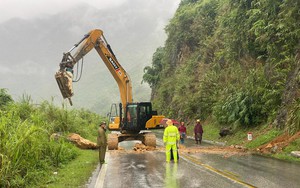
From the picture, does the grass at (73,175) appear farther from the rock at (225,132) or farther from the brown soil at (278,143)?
the rock at (225,132)

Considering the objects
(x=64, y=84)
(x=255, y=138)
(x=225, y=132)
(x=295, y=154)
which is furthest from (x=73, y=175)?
(x=225, y=132)

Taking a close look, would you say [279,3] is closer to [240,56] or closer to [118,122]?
[240,56]

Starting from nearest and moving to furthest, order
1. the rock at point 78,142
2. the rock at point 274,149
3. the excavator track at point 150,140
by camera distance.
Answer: the rock at point 274,149, the rock at point 78,142, the excavator track at point 150,140

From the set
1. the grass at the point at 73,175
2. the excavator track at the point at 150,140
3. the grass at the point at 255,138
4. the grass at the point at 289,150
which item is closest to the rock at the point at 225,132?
the grass at the point at 255,138

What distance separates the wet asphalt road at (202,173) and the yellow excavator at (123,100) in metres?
7.08

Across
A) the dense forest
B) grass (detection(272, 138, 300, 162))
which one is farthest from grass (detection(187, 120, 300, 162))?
the dense forest

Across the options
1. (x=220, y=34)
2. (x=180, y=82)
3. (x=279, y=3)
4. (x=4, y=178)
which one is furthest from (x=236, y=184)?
(x=180, y=82)

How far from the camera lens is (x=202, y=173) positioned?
1170 centimetres

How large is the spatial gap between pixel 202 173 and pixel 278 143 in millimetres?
7996

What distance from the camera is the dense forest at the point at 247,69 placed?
2424 centimetres

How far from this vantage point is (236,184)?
968 cm

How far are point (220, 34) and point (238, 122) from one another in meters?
22.6

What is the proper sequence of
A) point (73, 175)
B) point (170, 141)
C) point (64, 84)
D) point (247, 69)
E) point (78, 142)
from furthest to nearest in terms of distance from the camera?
point (247, 69) → point (78, 142) → point (64, 84) → point (170, 141) → point (73, 175)

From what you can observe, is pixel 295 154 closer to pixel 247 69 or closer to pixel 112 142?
pixel 112 142
